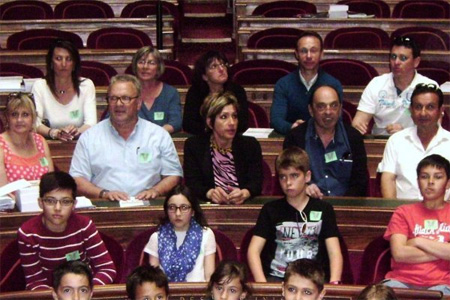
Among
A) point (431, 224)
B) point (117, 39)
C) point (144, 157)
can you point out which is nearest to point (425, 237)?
point (431, 224)

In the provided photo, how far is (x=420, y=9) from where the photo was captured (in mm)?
7910

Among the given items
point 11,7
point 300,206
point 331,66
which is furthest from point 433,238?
point 11,7

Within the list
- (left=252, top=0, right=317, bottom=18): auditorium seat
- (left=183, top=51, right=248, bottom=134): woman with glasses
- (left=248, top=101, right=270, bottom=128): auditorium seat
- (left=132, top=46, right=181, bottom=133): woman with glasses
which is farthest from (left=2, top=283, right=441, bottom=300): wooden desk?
(left=252, top=0, right=317, bottom=18): auditorium seat

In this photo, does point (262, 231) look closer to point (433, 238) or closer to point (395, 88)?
point (433, 238)

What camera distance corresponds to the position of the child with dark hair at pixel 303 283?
10.3 feet

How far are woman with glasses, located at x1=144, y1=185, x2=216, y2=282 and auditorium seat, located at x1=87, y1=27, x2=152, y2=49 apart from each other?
3.55m

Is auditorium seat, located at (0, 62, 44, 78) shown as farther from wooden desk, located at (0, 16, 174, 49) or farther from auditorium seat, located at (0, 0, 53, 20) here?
auditorium seat, located at (0, 0, 53, 20)

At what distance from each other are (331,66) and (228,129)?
2110 millimetres

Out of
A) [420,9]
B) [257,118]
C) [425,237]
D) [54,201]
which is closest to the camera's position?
[54,201]

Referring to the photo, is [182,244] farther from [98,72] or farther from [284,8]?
[284,8]

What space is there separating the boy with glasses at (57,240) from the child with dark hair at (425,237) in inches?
43.0

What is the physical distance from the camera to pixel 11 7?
7934mm

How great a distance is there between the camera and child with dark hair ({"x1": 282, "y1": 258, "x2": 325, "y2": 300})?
3146mm

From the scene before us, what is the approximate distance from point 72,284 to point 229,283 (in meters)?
0.53
